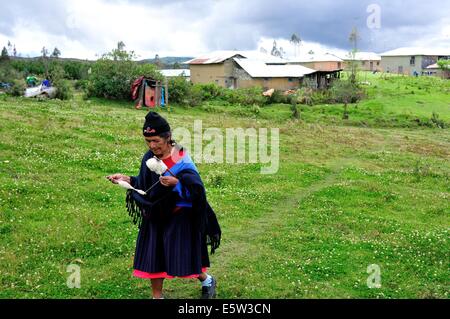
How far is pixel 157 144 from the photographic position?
23.8ft

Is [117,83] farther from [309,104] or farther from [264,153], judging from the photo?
[264,153]

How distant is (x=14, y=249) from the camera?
998cm

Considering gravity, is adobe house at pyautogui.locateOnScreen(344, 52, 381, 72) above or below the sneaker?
above

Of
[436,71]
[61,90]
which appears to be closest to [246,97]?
[61,90]

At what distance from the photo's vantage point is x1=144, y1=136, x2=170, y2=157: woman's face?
285 inches

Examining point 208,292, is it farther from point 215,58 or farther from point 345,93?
point 215,58

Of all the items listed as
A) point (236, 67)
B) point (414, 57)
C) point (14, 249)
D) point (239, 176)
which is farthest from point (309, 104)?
point (414, 57)

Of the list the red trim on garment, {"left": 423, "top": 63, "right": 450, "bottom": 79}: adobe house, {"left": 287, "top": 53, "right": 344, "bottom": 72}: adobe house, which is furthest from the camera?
{"left": 423, "top": 63, "right": 450, "bottom": 79}: adobe house

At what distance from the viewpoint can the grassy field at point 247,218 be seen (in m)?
8.94

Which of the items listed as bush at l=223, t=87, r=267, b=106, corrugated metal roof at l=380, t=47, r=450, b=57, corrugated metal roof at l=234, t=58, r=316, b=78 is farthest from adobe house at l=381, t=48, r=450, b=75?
bush at l=223, t=87, r=267, b=106

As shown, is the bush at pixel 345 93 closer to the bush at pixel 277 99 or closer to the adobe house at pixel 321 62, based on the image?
the bush at pixel 277 99

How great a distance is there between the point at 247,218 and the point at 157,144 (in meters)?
6.33

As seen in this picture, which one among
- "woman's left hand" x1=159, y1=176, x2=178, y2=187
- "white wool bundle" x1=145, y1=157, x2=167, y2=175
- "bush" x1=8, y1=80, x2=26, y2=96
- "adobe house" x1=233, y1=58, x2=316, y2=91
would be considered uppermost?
"adobe house" x1=233, y1=58, x2=316, y2=91

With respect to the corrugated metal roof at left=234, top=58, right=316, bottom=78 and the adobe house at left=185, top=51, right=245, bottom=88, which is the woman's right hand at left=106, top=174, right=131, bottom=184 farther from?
the adobe house at left=185, top=51, right=245, bottom=88
